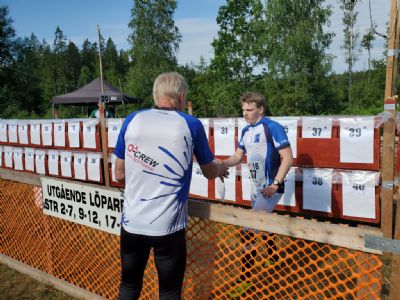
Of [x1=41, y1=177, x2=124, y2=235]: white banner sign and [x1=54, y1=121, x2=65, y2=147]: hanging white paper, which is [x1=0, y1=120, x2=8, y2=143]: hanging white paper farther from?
[x1=41, y1=177, x2=124, y2=235]: white banner sign

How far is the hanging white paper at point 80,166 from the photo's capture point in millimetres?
7176

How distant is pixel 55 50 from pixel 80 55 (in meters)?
6.09

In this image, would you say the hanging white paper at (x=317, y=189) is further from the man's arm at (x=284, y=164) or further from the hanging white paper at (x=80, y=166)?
the hanging white paper at (x=80, y=166)

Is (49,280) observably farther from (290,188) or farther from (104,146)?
(104,146)

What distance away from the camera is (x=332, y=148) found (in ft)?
14.3

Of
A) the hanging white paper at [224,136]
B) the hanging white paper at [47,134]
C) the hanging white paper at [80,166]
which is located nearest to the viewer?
the hanging white paper at [224,136]

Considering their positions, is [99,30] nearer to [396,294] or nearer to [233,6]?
[396,294]

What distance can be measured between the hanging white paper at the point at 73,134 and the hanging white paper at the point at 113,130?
907mm

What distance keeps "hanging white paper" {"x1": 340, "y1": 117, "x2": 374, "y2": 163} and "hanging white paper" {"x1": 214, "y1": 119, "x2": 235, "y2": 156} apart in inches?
65.7

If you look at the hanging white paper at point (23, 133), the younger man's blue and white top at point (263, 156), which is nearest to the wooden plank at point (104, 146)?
the hanging white paper at point (23, 133)

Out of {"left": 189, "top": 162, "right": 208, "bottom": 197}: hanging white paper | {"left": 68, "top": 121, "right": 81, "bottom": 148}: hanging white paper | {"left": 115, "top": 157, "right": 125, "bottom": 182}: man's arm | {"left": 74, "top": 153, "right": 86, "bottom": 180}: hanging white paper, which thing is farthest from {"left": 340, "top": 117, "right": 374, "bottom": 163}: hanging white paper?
{"left": 68, "top": 121, "right": 81, "bottom": 148}: hanging white paper

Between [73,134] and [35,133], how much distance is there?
1391 millimetres

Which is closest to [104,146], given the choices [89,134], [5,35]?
[89,134]

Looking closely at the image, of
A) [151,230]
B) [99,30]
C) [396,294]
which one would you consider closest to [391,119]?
[396,294]
